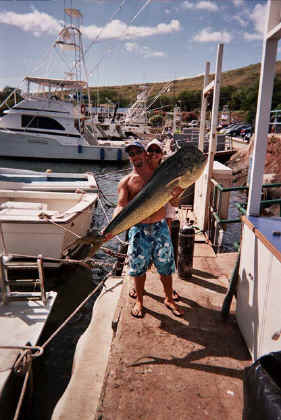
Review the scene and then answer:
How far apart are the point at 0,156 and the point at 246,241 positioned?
997 inches

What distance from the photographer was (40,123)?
2359 cm

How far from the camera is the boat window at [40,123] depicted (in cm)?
2333

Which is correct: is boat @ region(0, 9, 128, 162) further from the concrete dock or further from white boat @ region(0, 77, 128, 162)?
the concrete dock

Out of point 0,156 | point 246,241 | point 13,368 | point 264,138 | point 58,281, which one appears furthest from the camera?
point 0,156

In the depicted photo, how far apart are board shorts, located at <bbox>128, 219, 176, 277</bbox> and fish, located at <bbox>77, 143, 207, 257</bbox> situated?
582 mm

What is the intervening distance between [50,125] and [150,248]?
22.7m

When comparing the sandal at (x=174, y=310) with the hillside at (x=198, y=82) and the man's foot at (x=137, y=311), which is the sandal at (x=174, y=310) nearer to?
the man's foot at (x=137, y=311)

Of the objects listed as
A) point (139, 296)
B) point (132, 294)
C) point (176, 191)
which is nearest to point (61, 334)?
point (132, 294)

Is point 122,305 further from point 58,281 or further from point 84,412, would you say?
point 58,281

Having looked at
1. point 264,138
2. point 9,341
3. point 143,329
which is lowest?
point 9,341

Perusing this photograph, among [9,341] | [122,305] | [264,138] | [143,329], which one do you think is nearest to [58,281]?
[9,341]

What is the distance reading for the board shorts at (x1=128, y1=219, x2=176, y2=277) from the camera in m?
3.11

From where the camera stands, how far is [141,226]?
3.12m

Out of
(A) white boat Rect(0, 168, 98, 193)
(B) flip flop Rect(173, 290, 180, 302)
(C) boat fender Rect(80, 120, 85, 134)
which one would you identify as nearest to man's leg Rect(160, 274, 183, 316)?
(B) flip flop Rect(173, 290, 180, 302)
